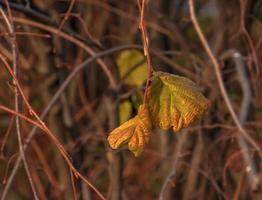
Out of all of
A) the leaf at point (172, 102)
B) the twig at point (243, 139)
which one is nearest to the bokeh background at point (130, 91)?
the twig at point (243, 139)

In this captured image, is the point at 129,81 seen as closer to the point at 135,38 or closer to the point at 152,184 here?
the point at 135,38

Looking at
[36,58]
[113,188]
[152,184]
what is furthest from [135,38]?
[113,188]

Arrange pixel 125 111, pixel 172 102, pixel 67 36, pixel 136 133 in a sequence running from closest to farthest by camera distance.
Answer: pixel 136 133 → pixel 172 102 → pixel 67 36 → pixel 125 111

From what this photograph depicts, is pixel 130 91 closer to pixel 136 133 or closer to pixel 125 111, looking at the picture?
pixel 125 111

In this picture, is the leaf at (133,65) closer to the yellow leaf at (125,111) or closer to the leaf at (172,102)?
the yellow leaf at (125,111)

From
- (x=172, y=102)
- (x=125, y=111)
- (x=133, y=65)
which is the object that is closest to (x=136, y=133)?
(x=172, y=102)
